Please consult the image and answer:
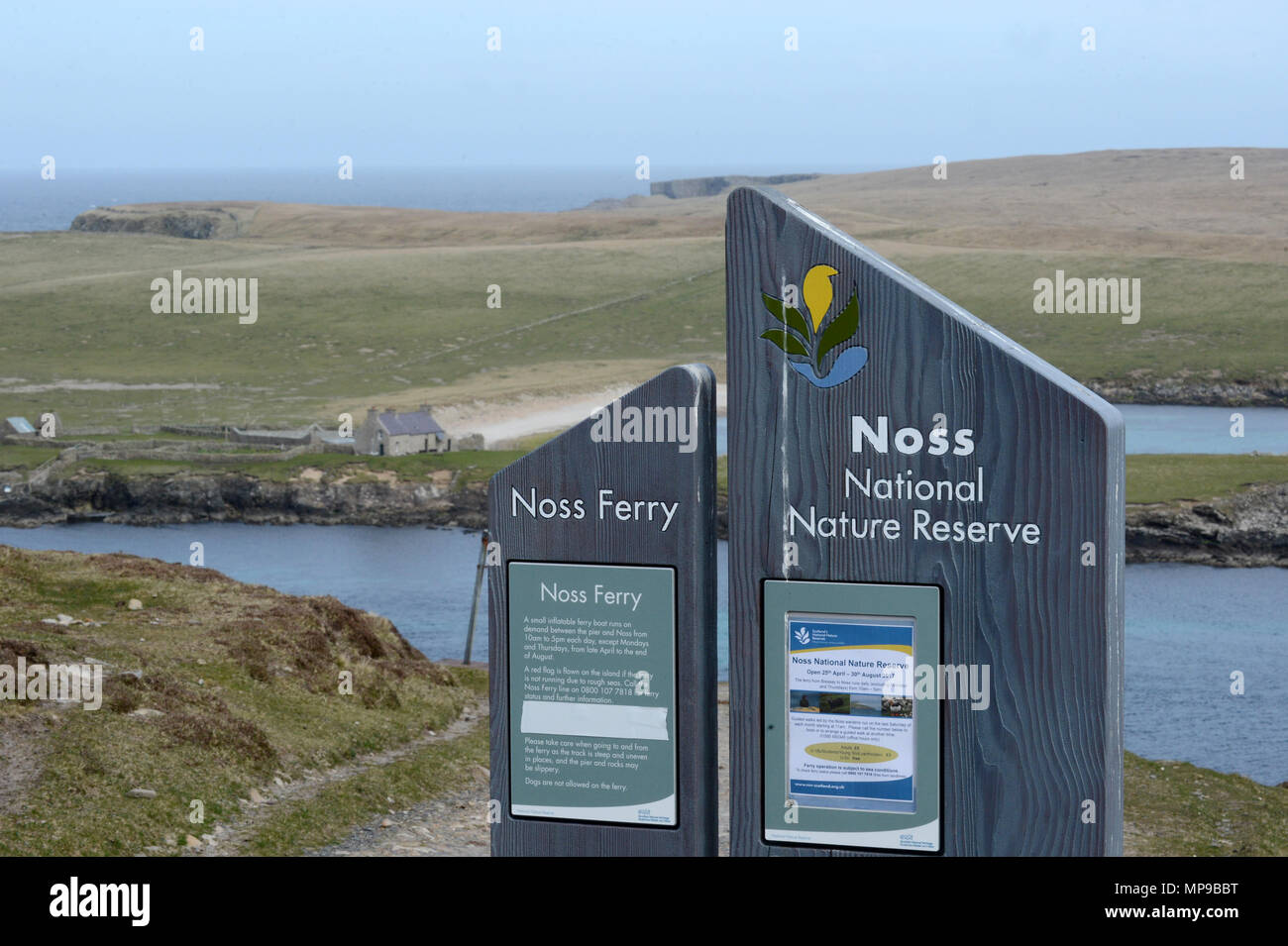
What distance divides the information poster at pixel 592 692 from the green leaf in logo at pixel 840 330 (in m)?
1.92

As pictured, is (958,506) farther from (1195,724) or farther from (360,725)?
(1195,724)

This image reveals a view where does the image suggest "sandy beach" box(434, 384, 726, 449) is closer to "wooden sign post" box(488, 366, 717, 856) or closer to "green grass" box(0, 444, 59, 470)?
"green grass" box(0, 444, 59, 470)

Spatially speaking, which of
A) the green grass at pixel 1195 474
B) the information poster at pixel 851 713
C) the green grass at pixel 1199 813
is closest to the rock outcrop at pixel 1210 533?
the green grass at pixel 1195 474

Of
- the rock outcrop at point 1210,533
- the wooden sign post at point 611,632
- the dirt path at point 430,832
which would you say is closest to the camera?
the wooden sign post at point 611,632

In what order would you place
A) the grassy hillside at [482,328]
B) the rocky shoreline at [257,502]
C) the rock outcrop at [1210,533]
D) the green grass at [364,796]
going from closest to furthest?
the green grass at [364,796]
the rock outcrop at [1210,533]
the rocky shoreline at [257,502]
the grassy hillside at [482,328]

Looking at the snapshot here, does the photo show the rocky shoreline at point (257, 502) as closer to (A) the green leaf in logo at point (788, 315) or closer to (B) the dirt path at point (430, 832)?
(B) the dirt path at point (430, 832)

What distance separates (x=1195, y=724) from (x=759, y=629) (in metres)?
57.0

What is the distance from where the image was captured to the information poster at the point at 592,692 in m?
10.1

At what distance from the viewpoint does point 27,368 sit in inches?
6334

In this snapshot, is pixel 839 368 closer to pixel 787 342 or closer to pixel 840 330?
pixel 840 330

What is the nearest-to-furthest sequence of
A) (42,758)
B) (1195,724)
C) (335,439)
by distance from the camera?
1. (42,758)
2. (1195,724)
3. (335,439)

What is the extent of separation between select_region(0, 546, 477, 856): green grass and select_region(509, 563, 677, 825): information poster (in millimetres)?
6960
